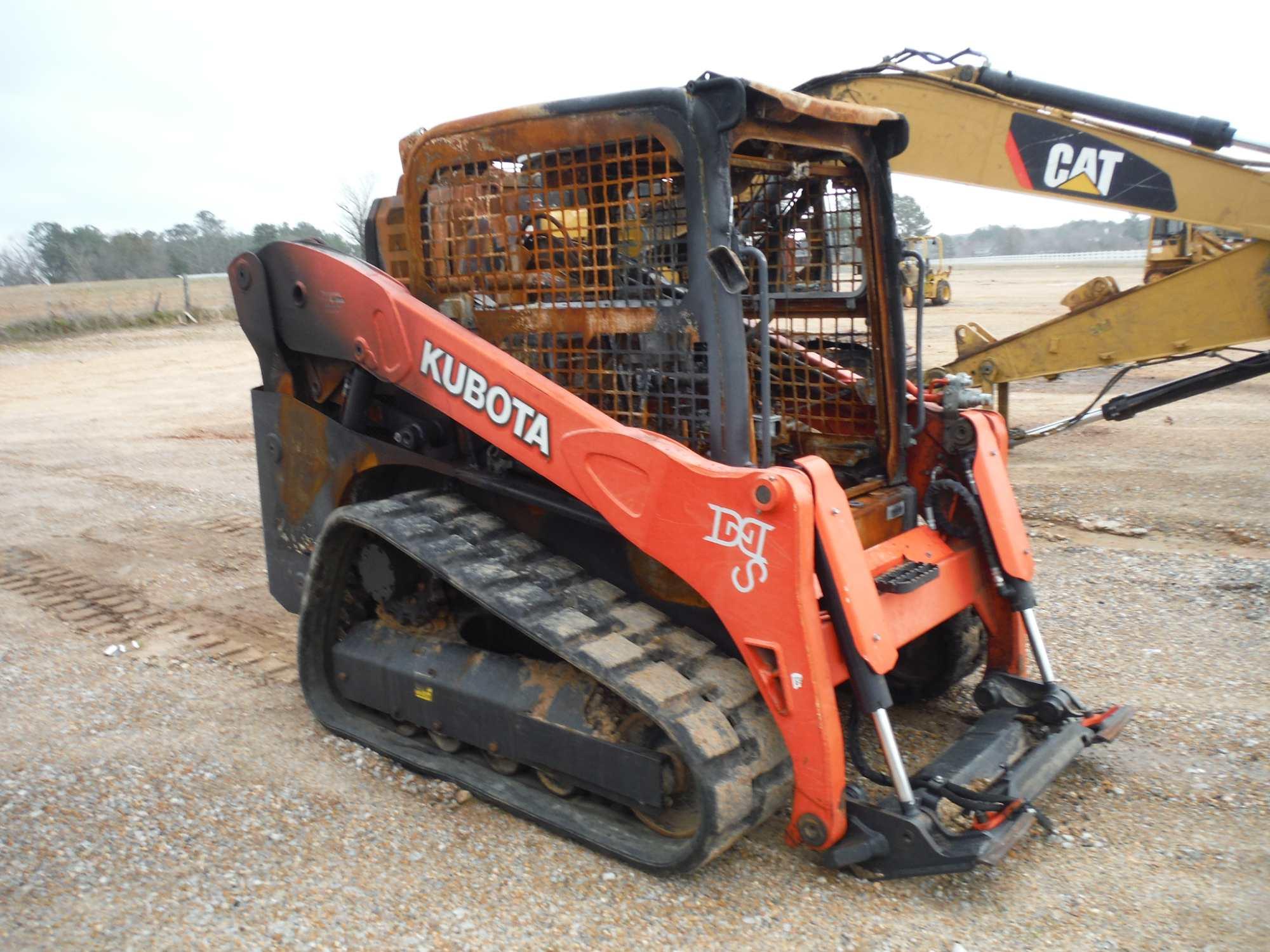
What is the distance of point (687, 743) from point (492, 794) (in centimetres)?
90

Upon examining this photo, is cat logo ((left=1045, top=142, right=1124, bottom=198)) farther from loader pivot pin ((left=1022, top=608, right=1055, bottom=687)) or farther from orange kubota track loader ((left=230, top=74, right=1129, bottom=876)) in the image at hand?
loader pivot pin ((left=1022, top=608, right=1055, bottom=687))

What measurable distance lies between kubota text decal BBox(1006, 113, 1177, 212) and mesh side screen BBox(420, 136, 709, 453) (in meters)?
3.43

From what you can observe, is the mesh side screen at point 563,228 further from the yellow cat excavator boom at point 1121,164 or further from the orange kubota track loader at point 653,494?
the yellow cat excavator boom at point 1121,164

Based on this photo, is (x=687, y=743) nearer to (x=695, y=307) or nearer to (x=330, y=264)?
(x=695, y=307)

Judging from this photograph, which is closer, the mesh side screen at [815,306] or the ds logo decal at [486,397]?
the ds logo decal at [486,397]

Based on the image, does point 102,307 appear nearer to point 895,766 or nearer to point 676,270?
point 676,270

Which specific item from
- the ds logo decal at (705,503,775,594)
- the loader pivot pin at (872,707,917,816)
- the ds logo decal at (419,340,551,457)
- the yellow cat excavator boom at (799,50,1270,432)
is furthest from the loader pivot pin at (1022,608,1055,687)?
the yellow cat excavator boom at (799,50,1270,432)

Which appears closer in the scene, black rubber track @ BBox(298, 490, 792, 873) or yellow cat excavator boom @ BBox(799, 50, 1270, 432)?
black rubber track @ BBox(298, 490, 792, 873)

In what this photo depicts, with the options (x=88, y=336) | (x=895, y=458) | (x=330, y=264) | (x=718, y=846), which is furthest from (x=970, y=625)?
(x=88, y=336)

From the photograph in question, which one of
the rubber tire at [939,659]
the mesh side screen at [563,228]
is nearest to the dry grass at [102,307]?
the mesh side screen at [563,228]

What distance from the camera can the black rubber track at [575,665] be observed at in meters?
3.00

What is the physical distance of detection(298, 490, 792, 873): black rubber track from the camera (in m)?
3.00

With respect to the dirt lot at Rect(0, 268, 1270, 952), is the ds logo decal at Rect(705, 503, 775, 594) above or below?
above

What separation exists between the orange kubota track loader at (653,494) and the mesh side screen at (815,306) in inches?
0.5
